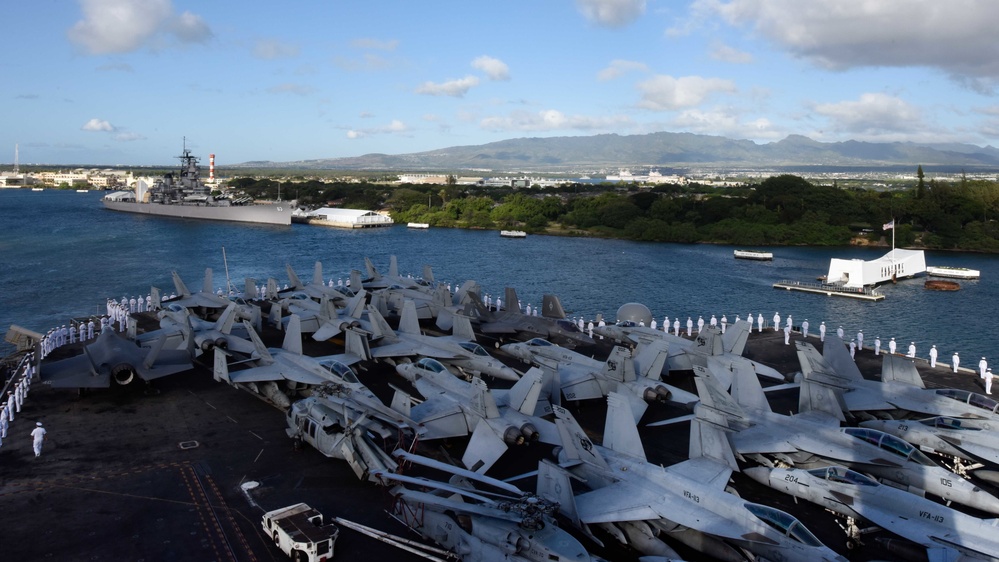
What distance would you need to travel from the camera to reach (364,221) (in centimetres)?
13538

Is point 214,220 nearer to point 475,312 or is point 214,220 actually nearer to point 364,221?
point 364,221

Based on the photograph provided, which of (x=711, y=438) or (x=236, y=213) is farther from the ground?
(x=236, y=213)

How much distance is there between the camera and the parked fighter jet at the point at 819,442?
17516 millimetres

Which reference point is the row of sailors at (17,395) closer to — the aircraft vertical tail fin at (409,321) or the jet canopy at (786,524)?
the aircraft vertical tail fin at (409,321)

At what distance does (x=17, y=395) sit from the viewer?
25.4 meters

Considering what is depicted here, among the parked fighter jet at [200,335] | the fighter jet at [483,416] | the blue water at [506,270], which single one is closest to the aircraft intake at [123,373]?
the parked fighter jet at [200,335]

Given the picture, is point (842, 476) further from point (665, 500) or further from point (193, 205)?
point (193, 205)

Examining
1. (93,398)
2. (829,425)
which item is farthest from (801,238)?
(93,398)

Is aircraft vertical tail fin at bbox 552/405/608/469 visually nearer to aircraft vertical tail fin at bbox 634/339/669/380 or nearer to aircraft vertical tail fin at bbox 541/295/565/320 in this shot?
aircraft vertical tail fin at bbox 634/339/669/380

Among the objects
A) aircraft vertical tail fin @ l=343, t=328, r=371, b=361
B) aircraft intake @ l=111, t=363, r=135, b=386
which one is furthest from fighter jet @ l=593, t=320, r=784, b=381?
aircraft intake @ l=111, t=363, r=135, b=386

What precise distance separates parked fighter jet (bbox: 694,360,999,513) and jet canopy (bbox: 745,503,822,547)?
491 cm

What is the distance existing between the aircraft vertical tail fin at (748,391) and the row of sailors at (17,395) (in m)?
25.6

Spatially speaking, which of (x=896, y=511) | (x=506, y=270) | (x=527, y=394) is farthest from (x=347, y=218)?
(x=896, y=511)

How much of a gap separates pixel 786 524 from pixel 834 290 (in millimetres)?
59500
